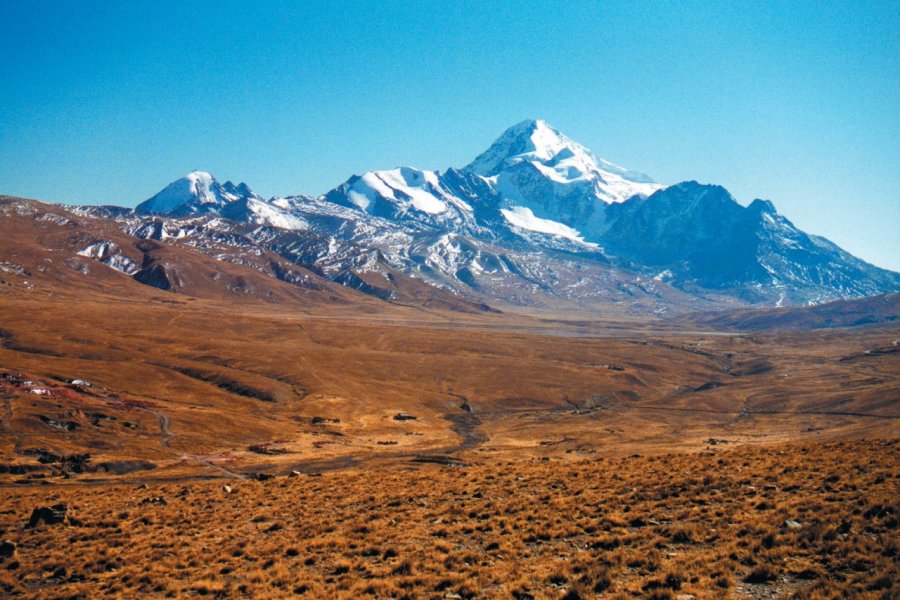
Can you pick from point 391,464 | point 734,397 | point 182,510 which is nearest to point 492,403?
point 734,397

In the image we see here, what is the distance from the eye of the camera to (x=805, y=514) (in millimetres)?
20219

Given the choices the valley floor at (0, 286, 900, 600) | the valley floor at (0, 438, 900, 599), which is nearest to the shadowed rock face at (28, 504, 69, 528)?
the valley floor at (0, 286, 900, 600)

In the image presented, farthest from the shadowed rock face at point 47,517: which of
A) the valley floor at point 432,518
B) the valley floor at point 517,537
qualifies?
the valley floor at point 517,537

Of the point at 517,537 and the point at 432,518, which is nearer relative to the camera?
the point at 517,537

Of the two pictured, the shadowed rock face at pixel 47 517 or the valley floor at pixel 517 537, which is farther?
the shadowed rock face at pixel 47 517

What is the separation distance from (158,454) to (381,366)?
106 m

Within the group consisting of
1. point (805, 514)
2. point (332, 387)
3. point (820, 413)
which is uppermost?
point (805, 514)

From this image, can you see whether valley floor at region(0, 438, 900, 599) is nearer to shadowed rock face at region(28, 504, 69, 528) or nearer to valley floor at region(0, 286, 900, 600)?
valley floor at region(0, 286, 900, 600)

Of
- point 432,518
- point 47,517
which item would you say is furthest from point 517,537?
point 47,517

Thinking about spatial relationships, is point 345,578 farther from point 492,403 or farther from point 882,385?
point 882,385

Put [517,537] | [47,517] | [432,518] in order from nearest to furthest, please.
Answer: [517,537], [432,518], [47,517]

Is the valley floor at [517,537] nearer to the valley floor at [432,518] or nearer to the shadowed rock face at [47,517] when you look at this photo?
the valley floor at [432,518]

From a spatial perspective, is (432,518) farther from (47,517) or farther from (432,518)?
(47,517)

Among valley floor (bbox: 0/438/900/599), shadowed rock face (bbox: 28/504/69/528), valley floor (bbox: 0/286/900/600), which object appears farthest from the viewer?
shadowed rock face (bbox: 28/504/69/528)
